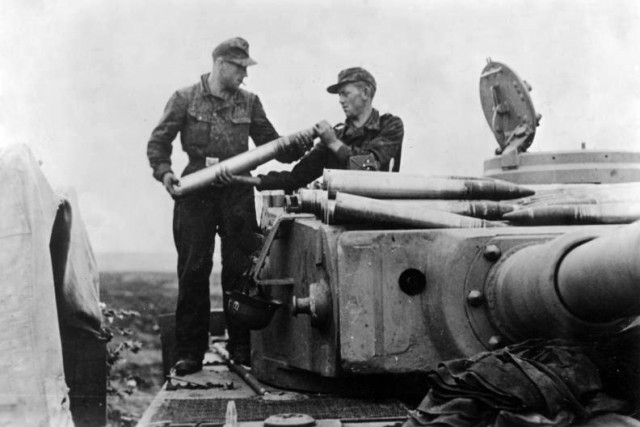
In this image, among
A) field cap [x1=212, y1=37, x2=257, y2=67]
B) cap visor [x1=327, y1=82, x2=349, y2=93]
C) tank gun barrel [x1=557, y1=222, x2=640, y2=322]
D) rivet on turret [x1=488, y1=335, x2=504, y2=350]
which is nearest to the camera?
tank gun barrel [x1=557, y1=222, x2=640, y2=322]

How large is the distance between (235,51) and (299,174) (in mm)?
1218

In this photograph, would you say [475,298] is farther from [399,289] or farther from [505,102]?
[505,102]

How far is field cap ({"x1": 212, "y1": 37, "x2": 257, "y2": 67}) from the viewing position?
7.36 meters

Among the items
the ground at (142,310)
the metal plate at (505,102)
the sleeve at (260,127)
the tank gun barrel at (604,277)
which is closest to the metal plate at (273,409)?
the tank gun barrel at (604,277)

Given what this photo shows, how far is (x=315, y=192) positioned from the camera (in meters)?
4.94

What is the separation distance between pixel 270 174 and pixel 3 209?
2.40 meters

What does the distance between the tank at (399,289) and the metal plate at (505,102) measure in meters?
1.25

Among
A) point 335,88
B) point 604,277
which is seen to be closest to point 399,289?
point 604,277

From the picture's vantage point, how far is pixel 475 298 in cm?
421

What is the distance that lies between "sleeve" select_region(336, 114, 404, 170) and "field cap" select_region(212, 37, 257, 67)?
1.28m

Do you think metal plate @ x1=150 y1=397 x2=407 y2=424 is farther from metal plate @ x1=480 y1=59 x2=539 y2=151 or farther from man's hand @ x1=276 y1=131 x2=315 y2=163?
metal plate @ x1=480 y1=59 x2=539 y2=151

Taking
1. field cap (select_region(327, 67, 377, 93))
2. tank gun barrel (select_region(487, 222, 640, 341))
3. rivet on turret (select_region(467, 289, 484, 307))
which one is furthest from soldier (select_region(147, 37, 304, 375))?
tank gun barrel (select_region(487, 222, 640, 341))

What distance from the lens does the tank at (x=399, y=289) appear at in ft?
12.1

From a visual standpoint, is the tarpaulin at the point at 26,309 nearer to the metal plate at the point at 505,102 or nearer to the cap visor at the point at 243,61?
the cap visor at the point at 243,61
